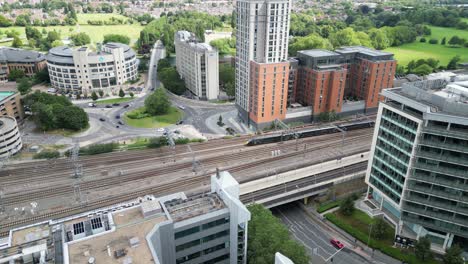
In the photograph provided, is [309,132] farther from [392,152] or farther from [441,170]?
[441,170]

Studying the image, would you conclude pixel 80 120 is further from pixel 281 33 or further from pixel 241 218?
pixel 241 218

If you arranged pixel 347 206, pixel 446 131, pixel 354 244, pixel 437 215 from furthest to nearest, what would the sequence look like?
pixel 347 206, pixel 354 244, pixel 437 215, pixel 446 131

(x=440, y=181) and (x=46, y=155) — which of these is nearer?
(x=440, y=181)

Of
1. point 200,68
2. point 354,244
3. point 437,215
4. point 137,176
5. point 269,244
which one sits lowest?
point 354,244

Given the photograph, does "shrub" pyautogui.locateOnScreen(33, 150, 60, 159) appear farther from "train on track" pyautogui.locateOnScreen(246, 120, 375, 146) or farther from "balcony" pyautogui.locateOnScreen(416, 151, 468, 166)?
"balcony" pyautogui.locateOnScreen(416, 151, 468, 166)

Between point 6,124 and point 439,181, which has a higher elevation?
point 439,181

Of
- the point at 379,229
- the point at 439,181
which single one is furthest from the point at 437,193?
the point at 379,229

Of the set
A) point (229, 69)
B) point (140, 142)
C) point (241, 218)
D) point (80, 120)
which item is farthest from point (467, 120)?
point (229, 69)

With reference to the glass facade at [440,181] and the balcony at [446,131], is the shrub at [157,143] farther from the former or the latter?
the balcony at [446,131]
